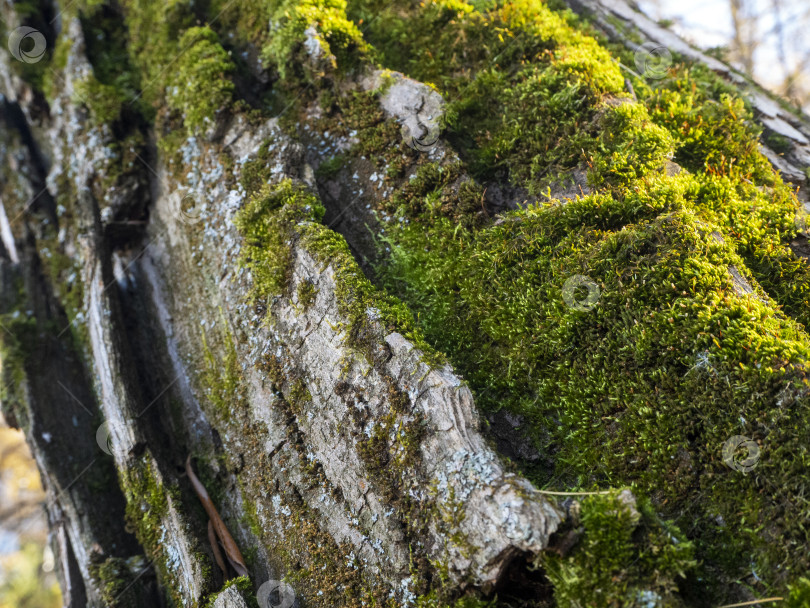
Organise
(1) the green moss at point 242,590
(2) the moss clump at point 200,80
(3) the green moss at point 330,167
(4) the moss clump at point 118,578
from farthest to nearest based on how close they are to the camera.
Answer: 1. (2) the moss clump at point 200,80
2. (3) the green moss at point 330,167
3. (4) the moss clump at point 118,578
4. (1) the green moss at point 242,590

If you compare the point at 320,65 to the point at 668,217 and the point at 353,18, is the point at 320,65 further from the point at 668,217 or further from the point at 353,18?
the point at 668,217

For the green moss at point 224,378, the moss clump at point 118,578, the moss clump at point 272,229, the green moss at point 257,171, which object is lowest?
the moss clump at point 118,578

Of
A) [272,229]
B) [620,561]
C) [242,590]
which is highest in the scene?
[272,229]

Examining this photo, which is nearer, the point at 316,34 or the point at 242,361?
the point at 242,361

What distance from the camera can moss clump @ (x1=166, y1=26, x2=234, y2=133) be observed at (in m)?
4.90

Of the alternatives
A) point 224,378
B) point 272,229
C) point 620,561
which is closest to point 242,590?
point 224,378

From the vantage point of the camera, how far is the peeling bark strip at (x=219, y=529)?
13.0 feet

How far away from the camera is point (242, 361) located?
4.34m

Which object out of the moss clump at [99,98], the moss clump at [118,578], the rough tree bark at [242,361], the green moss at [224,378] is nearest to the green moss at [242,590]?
the rough tree bark at [242,361]

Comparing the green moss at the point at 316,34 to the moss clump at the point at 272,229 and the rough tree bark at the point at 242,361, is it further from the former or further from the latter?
the moss clump at the point at 272,229

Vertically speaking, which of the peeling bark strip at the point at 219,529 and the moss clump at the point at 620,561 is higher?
the moss clump at the point at 620,561

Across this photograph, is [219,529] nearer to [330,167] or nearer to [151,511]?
[151,511]

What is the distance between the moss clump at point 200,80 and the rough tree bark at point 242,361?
0.09m

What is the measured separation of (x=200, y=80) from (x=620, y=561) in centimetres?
527
